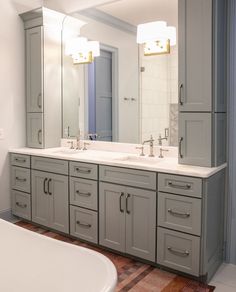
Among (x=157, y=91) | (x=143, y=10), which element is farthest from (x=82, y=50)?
(x=157, y=91)

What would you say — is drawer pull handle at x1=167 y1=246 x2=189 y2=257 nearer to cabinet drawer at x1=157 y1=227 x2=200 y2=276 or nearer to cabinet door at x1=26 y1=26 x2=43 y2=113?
cabinet drawer at x1=157 y1=227 x2=200 y2=276

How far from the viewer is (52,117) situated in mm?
3928

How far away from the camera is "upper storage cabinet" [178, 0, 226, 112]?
2512 millimetres

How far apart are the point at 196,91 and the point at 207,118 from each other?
230 millimetres

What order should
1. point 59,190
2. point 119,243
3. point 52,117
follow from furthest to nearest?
point 52,117 < point 59,190 < point 119,243

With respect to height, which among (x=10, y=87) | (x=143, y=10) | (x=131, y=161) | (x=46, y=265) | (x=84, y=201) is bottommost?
(x=46, y=265)

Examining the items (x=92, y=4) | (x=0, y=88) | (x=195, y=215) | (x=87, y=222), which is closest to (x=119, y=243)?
(x=87, y=222)

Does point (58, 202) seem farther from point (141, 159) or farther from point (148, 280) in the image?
point (148, 280)

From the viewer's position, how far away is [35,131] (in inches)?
154

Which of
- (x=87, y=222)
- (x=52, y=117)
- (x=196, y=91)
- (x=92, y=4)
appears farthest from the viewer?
(x=52, y=117)

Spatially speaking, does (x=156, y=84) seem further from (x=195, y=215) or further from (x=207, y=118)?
(x=195, y=215)

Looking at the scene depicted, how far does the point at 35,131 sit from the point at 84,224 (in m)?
1.35

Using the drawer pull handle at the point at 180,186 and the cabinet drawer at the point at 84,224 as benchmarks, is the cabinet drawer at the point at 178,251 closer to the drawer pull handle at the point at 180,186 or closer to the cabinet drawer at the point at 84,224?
the drawer pull handle at the point at 180,186

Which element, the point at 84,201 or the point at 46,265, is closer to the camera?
the point at 46,265
